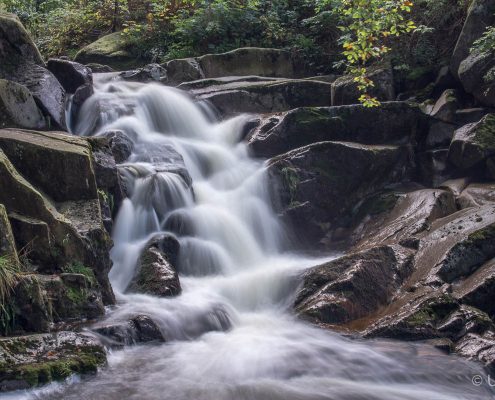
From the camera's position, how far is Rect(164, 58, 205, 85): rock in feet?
44.6

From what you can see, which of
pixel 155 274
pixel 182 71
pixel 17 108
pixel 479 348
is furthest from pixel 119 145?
pixel 479 348

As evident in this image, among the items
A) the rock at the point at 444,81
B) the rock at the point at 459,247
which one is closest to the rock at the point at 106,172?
the rock at the point at 459,247

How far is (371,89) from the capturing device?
445 inches

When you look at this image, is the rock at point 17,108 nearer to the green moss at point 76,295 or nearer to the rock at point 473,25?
the green moss at point 76,295

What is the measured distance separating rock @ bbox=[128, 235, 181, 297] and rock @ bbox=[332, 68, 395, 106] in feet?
18.7

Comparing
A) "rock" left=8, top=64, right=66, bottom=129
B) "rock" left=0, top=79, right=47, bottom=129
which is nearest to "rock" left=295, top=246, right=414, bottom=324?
"rock" left=0, top=79, right=47, bottom=129

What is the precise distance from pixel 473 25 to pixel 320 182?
Answer: 15.0 feet

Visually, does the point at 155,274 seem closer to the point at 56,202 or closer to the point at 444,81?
the point at 56,202

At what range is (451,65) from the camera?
35.9ft

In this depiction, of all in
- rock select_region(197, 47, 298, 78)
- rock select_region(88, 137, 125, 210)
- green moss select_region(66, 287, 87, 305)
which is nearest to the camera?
green moss select_region(66, 287, 87, 305)

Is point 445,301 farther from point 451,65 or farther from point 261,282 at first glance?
point 451,65

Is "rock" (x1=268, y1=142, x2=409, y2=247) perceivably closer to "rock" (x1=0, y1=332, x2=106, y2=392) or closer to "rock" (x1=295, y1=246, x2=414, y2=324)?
"rock" (x1=295, y1=246, x2=414, y2=324)

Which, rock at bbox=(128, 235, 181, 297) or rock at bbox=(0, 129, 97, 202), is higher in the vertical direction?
rock at bbox=(0, 129, 97, 202)

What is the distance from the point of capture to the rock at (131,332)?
5156 mm
